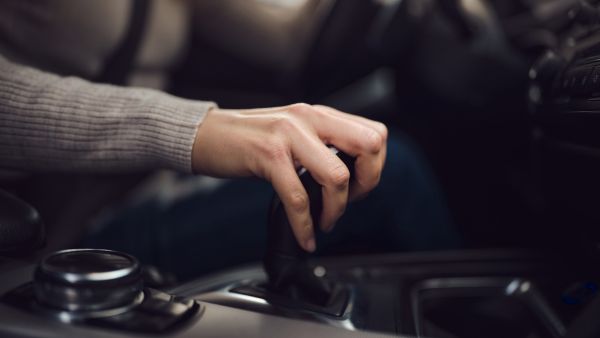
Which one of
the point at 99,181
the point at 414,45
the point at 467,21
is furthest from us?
the point at 414,45

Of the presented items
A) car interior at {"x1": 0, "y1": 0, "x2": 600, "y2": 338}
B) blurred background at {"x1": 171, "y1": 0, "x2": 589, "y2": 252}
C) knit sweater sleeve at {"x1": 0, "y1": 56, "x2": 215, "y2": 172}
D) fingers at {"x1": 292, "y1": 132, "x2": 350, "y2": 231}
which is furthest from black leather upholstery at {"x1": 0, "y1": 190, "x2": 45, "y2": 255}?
blurred background at {"x1": 171, "y1": 0, "x2": 589, "y2": 252}

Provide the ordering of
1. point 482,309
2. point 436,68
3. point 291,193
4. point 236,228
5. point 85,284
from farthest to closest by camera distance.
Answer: point 436,68 < point 236,228 < point 482,309 < point 291,193 < point 85,284

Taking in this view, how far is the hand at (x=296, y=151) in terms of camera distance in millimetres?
464

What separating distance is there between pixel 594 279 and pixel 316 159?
0.36 meters

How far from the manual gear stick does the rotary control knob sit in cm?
14

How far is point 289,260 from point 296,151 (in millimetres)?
105

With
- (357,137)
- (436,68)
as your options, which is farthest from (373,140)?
(436,68)

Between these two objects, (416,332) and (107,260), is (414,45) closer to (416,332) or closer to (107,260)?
(416,332)

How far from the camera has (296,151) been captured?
467 mm

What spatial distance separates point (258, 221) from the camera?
0.88 meters

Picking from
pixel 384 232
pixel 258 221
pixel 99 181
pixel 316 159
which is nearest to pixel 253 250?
pixel 258 221

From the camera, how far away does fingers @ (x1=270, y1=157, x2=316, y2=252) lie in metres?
0.46

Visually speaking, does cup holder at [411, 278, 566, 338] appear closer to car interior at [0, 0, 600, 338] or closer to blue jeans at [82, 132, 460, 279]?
car interior at [0, 0, 600, 338]

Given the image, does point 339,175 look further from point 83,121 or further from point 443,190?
point 443,190
